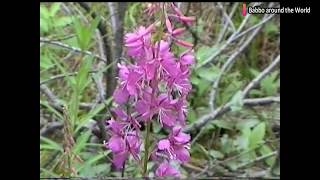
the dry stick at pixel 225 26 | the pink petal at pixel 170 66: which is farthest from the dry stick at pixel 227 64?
the pink petal at pixel 170 66

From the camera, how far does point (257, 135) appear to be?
2121 mm

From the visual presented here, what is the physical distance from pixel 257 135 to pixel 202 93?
1.35ft

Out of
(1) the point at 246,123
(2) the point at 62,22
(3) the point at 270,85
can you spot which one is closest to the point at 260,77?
(3) the point at 270,85

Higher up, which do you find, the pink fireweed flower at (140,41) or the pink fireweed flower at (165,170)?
the pink fireweed flower at (140,41)

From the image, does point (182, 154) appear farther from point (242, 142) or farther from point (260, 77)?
point (260, 77)

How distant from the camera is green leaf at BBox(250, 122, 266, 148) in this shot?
2111 mm

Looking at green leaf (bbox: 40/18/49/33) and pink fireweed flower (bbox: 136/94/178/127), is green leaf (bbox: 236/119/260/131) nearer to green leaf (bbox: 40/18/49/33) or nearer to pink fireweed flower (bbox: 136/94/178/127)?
green leaf (bbox: 40/18/49/33)

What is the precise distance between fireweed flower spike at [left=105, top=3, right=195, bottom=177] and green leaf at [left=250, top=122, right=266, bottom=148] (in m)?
0.82

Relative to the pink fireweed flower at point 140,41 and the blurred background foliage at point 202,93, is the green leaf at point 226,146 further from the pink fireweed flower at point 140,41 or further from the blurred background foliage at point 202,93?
the pink fireweed flower at point 140,41

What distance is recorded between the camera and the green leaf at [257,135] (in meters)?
2.11

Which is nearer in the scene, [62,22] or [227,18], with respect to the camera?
[62,22]

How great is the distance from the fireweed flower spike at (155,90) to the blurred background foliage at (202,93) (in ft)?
1.61

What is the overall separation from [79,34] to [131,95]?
1.79ft
